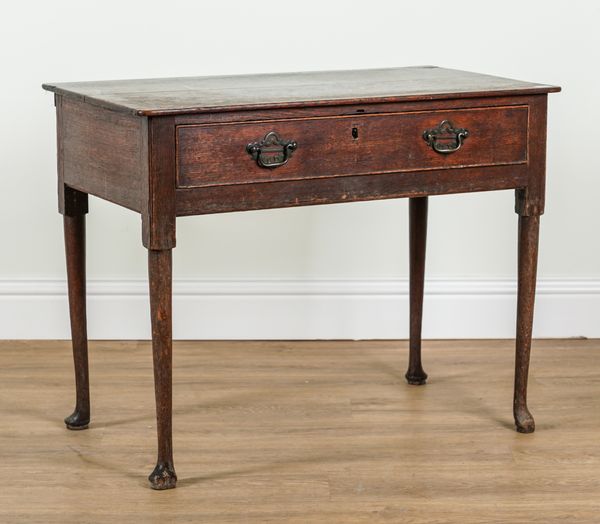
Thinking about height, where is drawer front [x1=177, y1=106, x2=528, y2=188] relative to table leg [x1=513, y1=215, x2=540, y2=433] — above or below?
above

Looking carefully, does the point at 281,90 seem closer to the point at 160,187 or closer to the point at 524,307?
the point at 160,187

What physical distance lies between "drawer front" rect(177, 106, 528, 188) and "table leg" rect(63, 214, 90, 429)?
556 millimetres

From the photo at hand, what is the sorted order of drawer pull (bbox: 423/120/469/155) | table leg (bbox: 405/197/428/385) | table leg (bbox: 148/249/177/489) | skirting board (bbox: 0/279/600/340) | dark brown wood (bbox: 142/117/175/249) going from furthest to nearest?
1. skirting board (bbox: 0/279/600/340)
2. table leg (bbox: 405/197/428/385)
3. drawer pull (bbox: 423/120/469/155)
4. table leg (bbox: 148/249/177/489)
5. dark brown wood (bbox: 142/117/175/249)

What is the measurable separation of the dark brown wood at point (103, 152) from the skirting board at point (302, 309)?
1.07 m

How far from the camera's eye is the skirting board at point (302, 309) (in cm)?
415

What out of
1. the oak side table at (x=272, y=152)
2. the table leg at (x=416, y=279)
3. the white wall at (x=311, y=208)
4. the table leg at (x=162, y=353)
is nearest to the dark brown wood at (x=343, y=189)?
the oak side table at (x=272, y=152)

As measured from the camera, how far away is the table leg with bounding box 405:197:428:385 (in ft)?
12.0

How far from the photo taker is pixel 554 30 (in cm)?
411

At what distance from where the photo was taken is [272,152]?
2.86m

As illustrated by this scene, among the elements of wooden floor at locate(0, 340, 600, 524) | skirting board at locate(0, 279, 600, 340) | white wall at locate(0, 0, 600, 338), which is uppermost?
white wall at locate(0, 0, 600, 338)

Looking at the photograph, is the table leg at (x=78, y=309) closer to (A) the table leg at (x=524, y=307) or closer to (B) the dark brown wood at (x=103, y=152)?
(B) the dark brown wood at (x=103, y=152)

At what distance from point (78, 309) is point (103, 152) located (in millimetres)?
522

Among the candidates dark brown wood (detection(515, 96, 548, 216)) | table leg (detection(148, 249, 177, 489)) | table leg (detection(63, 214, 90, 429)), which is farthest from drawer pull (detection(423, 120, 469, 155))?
table leg (detection(63, 214, 90, 429))

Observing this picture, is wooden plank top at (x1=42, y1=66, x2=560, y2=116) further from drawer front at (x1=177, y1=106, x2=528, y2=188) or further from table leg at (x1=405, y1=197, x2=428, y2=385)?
table leg at (x1=405, y1=197, x2=428, y2=385)
